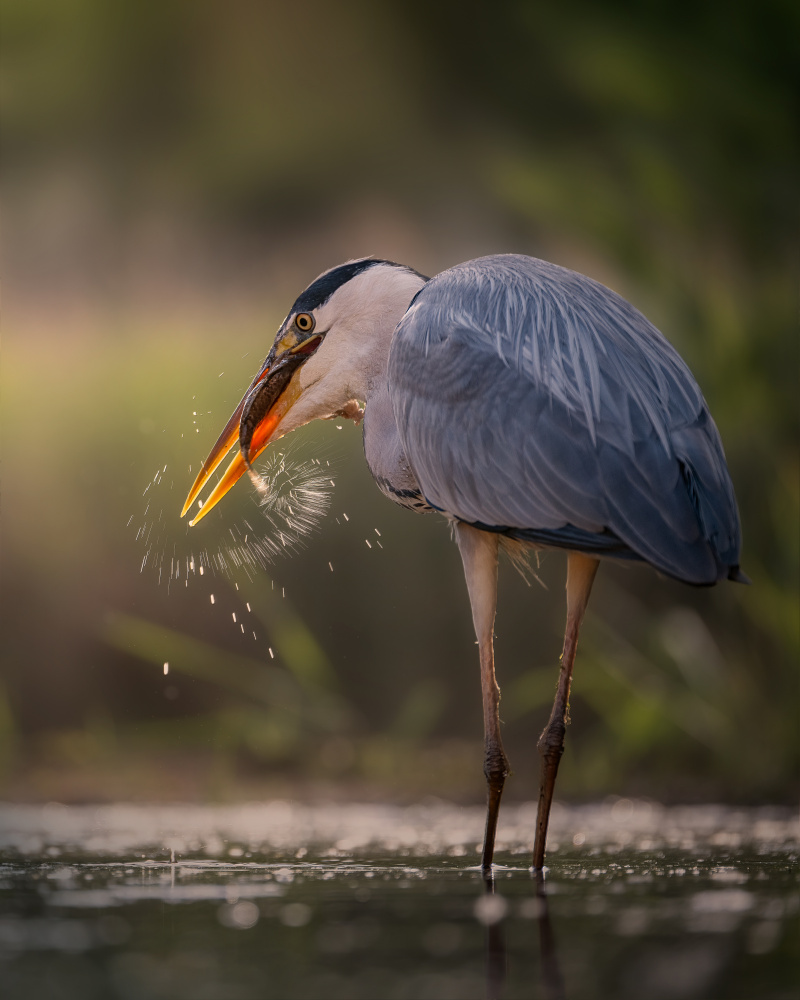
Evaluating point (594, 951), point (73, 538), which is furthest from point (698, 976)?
point (73, 538)

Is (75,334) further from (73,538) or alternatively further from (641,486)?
(641,486)

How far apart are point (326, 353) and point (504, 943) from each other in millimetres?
1137

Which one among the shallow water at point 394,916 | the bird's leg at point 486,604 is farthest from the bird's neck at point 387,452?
the shallow water at point 394,916

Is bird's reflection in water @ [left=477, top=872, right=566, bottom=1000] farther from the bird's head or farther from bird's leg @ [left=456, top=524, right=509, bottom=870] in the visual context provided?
the bird's head

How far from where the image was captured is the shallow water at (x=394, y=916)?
2.70 ft

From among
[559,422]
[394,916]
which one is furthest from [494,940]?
[559,422]

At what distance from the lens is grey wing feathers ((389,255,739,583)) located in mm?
1380

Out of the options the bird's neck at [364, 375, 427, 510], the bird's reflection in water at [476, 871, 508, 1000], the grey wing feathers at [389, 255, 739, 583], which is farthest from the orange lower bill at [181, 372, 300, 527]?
the bird's reflection in water at [476, 871, 508, 1000]

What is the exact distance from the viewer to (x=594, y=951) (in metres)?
0.91

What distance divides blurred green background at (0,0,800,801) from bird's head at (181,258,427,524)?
0.33 m

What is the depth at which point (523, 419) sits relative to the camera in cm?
150

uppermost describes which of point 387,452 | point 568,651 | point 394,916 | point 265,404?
point 265,404

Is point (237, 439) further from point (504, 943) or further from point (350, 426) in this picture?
point (350, 426)

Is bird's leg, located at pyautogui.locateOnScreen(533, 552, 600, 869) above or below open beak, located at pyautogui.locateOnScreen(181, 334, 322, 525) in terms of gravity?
below
